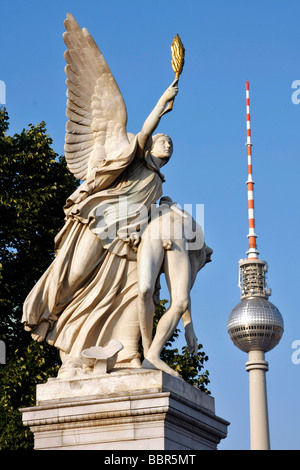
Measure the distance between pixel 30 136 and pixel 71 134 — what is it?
10789mm

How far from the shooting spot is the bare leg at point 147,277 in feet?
38.1

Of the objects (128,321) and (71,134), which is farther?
(71,134)

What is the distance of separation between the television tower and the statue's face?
90.1 meters

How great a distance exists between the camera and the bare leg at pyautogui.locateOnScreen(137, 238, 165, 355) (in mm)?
11617

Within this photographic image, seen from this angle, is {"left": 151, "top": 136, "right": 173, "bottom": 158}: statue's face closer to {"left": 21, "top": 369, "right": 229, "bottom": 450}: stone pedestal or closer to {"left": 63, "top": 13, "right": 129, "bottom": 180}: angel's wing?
{"left": 63, "top": 13, "right": 129, "bottom": 180}: angel's wing

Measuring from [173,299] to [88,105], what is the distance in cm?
320

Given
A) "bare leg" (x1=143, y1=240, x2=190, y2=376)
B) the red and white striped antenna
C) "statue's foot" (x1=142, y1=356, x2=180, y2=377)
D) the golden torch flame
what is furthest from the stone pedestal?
the red and white striped antenna

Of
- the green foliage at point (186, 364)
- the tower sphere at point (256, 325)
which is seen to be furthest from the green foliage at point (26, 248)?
the tower sphere at point (256, 325)

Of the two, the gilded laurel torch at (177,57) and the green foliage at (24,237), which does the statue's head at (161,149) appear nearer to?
the gilded laurel torch at (177,57)

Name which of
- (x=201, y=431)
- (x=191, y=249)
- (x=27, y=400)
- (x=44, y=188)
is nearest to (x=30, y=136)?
(x=44, y=188)

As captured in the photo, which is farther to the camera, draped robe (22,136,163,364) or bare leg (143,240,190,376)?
draped robe (22,136,163,364)
